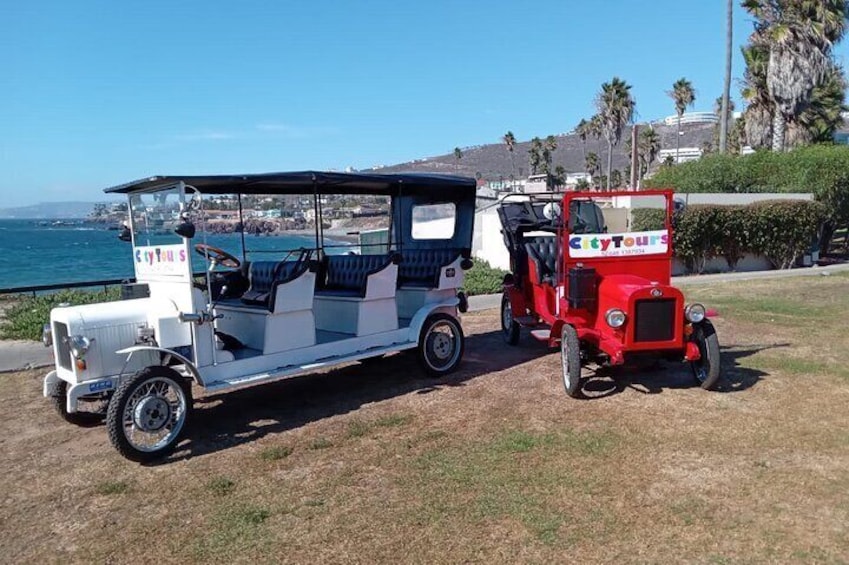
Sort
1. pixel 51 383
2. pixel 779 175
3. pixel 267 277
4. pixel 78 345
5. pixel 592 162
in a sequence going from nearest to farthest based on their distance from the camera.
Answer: pixel 78 345 → pixel 51 383 → pixel 267 277 → pixel 779 175 → pixel 592 162

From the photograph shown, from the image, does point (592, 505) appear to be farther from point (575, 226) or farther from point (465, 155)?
point (465, 155)

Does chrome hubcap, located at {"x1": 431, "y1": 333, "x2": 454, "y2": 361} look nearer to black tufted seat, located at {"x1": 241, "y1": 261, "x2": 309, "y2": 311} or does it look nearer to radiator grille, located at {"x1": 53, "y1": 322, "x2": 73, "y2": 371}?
black tufted seat, located at {"x1": 241, "y1": 261, "x2": 309, "y2": 311}

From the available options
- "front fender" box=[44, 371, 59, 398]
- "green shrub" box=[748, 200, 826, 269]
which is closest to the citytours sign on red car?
"front fender" box=[44, 371, 59, 398]

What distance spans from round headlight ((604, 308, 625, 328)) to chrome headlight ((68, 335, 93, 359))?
4.70 metres

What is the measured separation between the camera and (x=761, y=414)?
5.79 meters

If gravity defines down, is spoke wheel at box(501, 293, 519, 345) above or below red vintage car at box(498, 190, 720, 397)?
below

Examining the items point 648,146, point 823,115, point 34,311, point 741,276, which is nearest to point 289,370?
point 34,311

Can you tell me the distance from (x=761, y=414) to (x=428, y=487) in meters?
3.26

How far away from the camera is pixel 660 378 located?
714cm

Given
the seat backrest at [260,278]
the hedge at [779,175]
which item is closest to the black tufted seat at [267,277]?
the seat backrest at [260,278]

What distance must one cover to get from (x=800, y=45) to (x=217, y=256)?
26.5m

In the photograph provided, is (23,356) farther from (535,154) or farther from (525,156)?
(525,156)

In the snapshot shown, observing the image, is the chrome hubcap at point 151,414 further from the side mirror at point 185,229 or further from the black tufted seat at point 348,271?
the black tufted seat at point 348,271

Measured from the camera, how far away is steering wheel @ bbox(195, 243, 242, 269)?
20.1 ft
